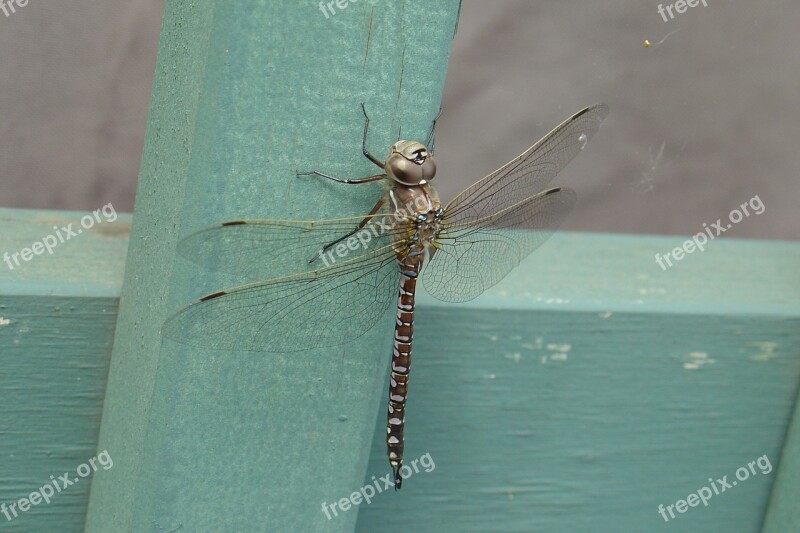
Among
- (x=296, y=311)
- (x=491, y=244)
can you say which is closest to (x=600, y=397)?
(x=491, y=244)

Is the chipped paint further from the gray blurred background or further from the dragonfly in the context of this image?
the gray blurred background

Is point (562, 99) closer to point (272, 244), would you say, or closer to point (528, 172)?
point (528, 172)

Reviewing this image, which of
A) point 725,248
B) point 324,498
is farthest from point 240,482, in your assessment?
point 725,248

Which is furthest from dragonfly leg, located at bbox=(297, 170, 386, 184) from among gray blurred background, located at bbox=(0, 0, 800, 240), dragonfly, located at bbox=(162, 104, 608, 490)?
gray blurred background, located at bbox=(0, 0, 800, 240)

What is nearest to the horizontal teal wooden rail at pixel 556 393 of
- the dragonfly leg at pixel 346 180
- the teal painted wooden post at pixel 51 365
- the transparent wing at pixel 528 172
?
the teal painted wooden post at pixel 51 365

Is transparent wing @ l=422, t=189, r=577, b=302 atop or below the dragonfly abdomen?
atop

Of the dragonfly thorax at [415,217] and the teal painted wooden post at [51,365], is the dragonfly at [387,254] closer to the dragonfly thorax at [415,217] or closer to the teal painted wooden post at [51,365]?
the dragonfly thorax at [415,217]
